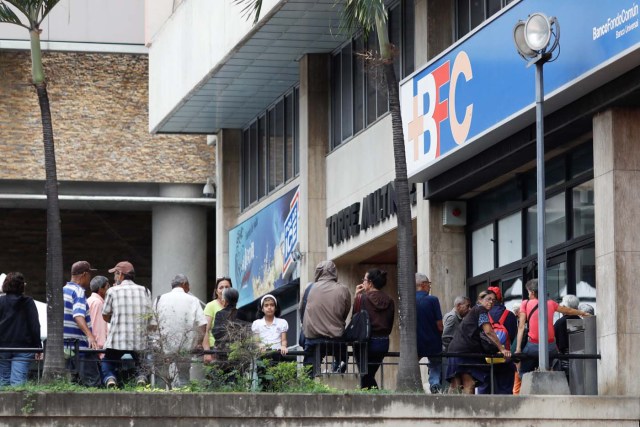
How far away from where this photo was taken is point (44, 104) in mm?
18797

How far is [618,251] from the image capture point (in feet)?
63.7

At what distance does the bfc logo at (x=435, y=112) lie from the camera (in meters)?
23.5

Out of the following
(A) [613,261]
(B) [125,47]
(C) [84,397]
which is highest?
(B) [125,47]

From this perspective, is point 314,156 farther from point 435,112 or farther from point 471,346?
point 471,346

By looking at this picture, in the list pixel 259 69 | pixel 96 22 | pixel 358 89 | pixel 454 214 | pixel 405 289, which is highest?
pixel 96 22

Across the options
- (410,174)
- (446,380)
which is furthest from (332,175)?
(446,380)

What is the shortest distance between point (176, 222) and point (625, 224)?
91.3 ft

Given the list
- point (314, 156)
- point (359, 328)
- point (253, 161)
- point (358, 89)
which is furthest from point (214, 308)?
point (253, 161)

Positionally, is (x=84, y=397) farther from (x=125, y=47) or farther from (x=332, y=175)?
(x=125, y=47)

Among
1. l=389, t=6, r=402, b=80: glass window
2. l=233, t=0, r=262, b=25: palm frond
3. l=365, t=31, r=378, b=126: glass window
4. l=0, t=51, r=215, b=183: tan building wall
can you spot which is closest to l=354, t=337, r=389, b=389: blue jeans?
l=233, t=0, r=262, b=25: palm frond

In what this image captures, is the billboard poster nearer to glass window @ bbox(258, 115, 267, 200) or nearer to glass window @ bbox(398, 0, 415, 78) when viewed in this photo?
glass window @ bbox(258, 115, 267, 200)

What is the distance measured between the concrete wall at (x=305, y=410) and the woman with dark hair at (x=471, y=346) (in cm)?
190

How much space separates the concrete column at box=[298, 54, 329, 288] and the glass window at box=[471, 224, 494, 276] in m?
6.43

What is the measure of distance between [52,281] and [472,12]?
32.0 feet
